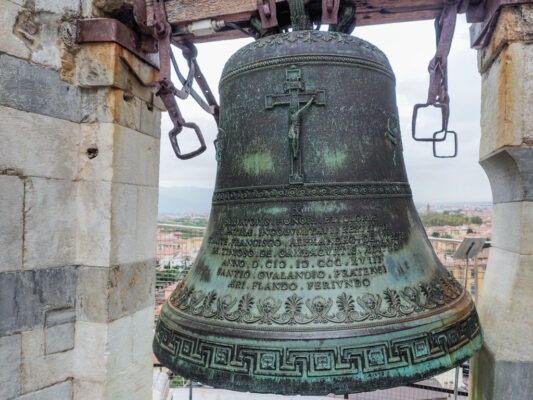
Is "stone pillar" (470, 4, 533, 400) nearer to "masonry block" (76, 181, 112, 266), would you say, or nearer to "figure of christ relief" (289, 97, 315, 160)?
"figure of christ relief" (289, 97, 315, 160)

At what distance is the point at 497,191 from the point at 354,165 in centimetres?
93

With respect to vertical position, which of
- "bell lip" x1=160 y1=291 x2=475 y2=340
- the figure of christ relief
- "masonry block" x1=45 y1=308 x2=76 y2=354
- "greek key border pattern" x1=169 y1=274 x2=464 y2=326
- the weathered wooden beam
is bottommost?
"masonry block" x1=45 y1=308 x2=76 y2=354

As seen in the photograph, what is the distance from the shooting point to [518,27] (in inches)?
66.4

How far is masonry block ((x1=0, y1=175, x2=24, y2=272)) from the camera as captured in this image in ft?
6.27

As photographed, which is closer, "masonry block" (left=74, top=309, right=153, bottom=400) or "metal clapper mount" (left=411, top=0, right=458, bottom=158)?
"metal clapper mount" (left=411, top=0, right=458, bottom=158)

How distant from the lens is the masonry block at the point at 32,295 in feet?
6.33

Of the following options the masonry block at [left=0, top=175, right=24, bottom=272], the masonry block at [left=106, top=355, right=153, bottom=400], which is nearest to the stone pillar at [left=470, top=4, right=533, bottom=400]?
the masonry block at [left=106, top=355, right=153, bottom=400]

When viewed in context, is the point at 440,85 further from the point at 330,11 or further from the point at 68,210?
the point at 68,210

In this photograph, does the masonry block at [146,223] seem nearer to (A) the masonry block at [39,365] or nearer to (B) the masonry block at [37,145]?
(B) the masonry block at [37,145]

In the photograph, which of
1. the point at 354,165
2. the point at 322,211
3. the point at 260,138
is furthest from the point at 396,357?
the point at 260,138

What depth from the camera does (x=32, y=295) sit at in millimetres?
2037

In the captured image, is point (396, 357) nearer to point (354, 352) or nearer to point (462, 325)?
point (354, 352)

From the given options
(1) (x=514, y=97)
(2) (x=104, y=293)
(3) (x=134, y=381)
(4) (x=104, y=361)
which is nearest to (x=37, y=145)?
(2) (x=104, y=293)

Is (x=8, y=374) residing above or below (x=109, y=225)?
below
